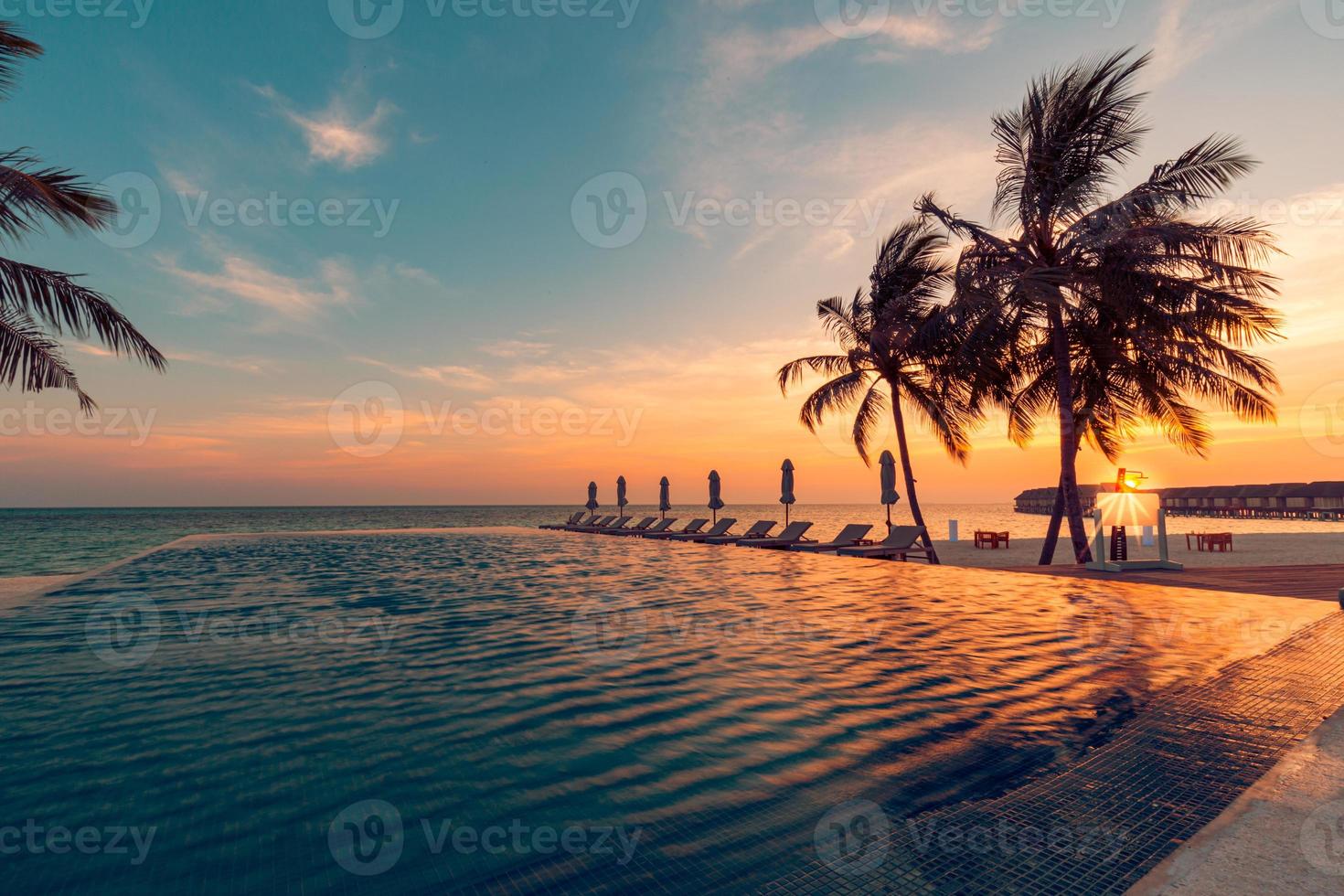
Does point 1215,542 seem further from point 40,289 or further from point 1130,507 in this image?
point 40,289

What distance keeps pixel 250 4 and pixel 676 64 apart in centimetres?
734

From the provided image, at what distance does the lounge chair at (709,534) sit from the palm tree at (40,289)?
54.2 ft

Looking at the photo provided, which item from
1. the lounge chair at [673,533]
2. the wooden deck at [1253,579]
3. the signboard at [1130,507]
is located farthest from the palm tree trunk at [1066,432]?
the lounge chair at [673,533]

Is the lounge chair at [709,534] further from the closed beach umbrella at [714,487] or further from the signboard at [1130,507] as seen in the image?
the signboard at [1130,507]

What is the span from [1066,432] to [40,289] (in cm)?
1779

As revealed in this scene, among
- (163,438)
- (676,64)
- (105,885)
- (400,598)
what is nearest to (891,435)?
(676,64)

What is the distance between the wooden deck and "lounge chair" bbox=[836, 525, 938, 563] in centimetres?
360

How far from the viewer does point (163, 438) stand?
24.5 m

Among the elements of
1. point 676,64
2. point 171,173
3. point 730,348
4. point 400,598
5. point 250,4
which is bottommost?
point 400,598

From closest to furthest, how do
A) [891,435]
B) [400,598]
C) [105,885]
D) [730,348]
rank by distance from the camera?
[105,885] → [400,598] → [891,435] → [730,348]

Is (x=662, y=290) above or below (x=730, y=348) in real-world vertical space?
above

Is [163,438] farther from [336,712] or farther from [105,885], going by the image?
[105,885]

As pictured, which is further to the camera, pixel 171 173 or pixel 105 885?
pixel 171 173

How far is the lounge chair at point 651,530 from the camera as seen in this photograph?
25.4 metres
